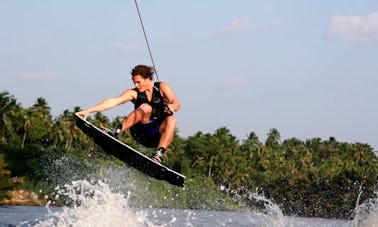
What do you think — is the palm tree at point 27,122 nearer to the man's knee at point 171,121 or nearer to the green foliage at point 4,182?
the green foliage at point 4,182

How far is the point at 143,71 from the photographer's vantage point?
13.1 metres

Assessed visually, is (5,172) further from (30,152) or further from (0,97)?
(0,97)

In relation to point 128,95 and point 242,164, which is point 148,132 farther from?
point 242,164

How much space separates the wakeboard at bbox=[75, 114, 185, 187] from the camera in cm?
1305

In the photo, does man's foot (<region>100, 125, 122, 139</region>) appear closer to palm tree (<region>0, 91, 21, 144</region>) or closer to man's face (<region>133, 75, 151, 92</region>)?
man's face (<region>133, 75, 151, 92</region>)

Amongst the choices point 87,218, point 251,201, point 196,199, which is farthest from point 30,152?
point 87,218

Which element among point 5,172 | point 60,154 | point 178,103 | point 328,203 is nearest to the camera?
point 178,103

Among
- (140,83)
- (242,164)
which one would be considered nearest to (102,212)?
(140,83)

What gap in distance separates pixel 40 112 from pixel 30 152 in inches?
650

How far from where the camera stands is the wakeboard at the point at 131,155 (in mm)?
13055

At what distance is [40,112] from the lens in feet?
293

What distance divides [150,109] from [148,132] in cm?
39

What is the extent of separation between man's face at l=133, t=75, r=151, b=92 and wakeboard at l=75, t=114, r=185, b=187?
79 cm

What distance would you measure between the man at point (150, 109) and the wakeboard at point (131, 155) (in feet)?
0.42
